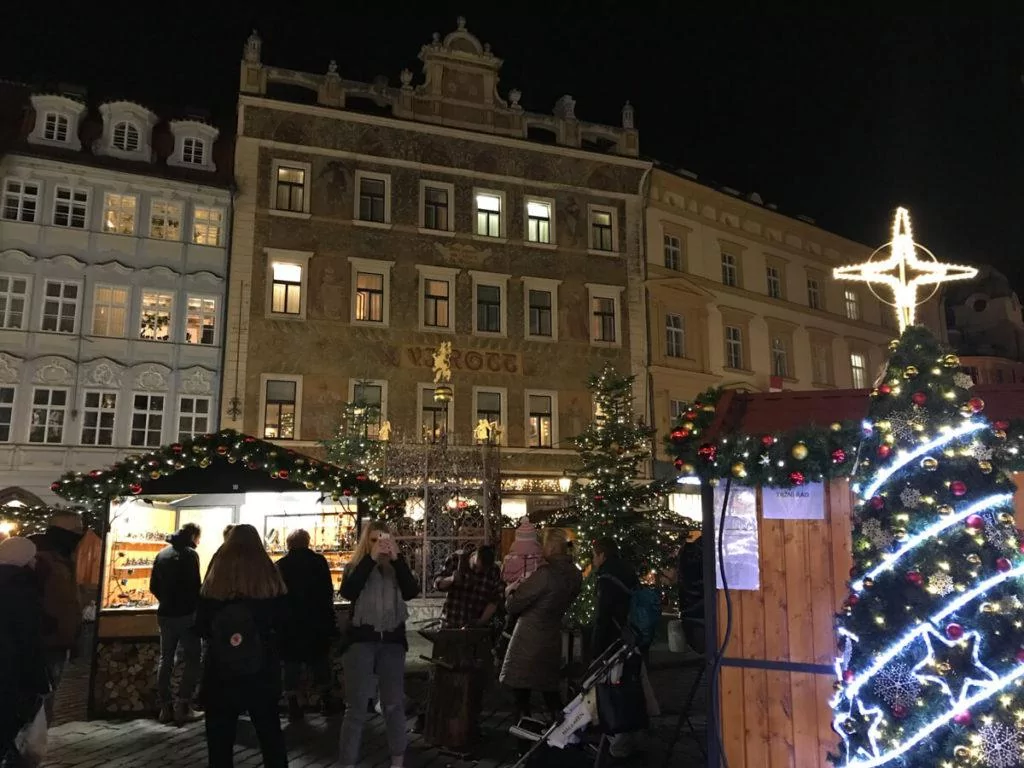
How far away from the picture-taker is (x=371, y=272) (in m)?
25.1

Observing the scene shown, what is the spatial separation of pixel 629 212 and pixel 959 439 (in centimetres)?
2434

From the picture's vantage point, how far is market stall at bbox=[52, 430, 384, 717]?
877 centimetres

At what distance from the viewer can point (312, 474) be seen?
9.51m

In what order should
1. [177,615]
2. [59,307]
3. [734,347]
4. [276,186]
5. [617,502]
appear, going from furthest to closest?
[734,347], [276,186], [59,307], [617,502], [177,615]

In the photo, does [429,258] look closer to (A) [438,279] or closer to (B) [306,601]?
(A) [438,279]

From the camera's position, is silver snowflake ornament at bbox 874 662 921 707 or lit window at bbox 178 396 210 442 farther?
lit window at bbox 178 396 210 442

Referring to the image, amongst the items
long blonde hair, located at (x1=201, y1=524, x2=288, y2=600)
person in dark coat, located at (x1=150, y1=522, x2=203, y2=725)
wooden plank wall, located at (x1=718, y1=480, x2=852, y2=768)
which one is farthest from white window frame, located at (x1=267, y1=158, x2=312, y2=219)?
wooden plank wall, located at (x1=718, y1=480, x2=852, y2=768)

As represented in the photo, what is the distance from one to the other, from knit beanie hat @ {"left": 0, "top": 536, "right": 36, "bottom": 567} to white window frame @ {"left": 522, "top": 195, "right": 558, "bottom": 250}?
22.4 metres

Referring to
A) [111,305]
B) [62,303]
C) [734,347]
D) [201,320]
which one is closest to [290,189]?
[201,320]

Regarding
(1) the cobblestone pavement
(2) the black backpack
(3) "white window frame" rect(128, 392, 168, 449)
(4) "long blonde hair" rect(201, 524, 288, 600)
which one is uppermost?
(3) "white window frame" rect(128, 392, 168, 449)

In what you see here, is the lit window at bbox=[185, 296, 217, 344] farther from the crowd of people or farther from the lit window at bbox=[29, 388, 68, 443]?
the crowd of people

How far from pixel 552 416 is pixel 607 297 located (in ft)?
15.2

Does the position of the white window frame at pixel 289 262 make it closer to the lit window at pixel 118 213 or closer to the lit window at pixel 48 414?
the lit window at pixel 118 213

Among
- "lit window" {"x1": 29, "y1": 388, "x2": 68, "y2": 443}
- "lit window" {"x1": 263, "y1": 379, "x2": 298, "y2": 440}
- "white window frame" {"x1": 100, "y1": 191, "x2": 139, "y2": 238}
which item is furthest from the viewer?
"white window frame" {"x1": 100, "y1": 191, "x2": 139, "y2": 238}
